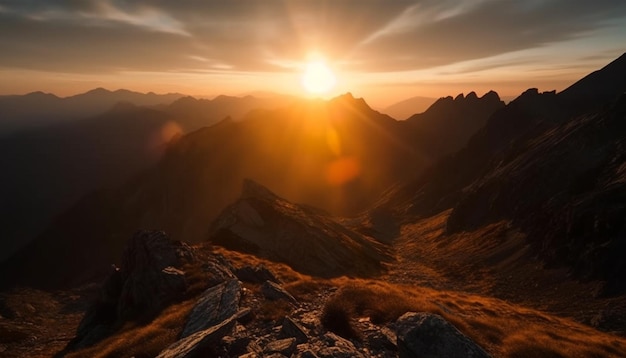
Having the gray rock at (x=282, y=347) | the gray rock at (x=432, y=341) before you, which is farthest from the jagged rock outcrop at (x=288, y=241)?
the gray rock at (x=432, y=341)

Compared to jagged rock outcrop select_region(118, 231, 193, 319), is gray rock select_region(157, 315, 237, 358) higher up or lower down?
higher up

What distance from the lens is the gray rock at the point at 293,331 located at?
15247mm

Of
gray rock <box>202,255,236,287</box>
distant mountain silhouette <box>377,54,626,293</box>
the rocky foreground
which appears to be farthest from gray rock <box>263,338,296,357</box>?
distant mountain silhouette <box>377,54,626,293</box>

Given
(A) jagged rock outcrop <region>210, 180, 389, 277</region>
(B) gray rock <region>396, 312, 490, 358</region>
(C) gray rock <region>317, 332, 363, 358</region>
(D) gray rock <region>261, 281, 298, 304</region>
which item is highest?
(B) gray rock <region>396, 312, 490, 358</region>

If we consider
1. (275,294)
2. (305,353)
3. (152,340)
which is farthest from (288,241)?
(305,353)

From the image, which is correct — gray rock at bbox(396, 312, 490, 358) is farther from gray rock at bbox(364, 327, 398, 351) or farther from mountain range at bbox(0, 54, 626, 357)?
gray rock at bbox(364, 327, 398, 351)

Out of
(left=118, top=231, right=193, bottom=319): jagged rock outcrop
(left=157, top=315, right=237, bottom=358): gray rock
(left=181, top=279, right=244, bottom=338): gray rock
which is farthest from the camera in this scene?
(left=118, top=231, right=193, bottom=319): jagged rock outcrop

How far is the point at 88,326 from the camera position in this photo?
31.3 m

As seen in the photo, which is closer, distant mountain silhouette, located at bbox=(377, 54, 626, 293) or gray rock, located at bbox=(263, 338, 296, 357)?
gray rock, located at bbox=(263, 338, 296, 357)

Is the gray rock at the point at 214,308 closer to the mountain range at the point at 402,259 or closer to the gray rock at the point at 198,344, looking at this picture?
the mountain range at the point at 402,259

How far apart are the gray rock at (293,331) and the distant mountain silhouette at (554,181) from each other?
48.9 meters

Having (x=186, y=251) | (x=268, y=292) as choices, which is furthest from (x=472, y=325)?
(x=186, y=251)

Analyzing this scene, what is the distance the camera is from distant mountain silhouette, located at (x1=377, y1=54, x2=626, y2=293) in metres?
57.3

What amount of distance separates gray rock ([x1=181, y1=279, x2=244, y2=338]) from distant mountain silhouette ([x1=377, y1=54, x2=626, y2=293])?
161ft
